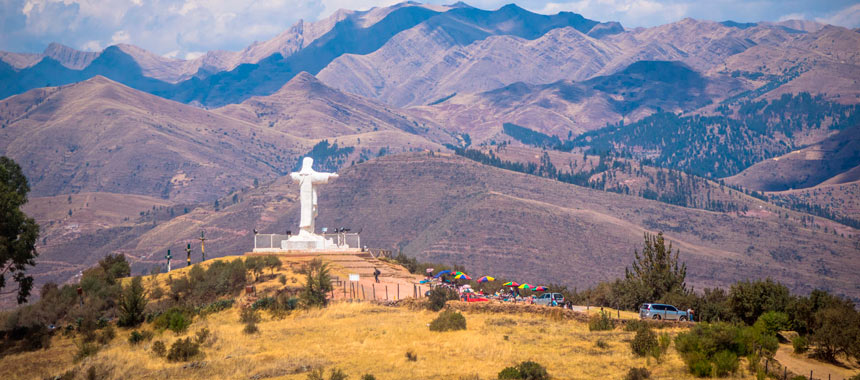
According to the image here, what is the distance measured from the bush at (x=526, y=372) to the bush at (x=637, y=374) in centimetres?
243

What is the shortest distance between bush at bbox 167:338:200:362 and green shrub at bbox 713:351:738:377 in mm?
17130

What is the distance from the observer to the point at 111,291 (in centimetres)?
3978

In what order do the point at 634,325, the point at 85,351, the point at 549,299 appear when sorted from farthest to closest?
the point at 549,299
the point at 634,325
the point at 85,351

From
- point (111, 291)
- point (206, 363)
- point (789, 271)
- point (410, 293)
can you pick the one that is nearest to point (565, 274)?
point (789, 271)

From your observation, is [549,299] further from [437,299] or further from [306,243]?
[306,243]

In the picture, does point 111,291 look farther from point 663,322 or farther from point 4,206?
point 663,322

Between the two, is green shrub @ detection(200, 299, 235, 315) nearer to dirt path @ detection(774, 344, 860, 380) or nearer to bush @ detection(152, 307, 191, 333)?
bush @ detection(152, 307, 191, 333)

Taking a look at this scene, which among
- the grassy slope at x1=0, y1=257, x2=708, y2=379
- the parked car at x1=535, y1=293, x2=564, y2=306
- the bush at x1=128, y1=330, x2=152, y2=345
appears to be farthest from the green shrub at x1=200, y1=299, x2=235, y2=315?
the parked car at x1=535, y1=293, x2=564, y2=306

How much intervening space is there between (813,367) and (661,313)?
28.4 ft

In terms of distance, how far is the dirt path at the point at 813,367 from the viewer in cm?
2647

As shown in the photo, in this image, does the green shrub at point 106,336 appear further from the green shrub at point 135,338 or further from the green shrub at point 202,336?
the green shrub at point 202,336

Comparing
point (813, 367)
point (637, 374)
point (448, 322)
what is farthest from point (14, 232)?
point (813, 367)

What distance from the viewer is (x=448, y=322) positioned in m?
32.2

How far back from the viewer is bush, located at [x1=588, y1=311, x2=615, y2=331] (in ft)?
105
